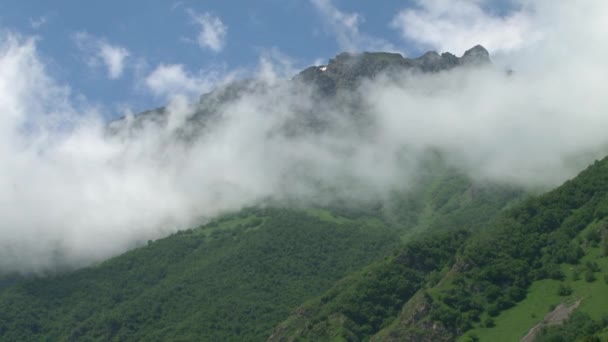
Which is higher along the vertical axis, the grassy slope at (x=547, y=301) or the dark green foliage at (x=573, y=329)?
the grassy slope at (x=547, y=301)

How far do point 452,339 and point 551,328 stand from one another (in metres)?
23.5

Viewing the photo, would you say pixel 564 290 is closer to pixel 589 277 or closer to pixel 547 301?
pixel 547 301

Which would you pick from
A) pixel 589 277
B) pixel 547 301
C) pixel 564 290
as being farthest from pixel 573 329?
pixel 547 301

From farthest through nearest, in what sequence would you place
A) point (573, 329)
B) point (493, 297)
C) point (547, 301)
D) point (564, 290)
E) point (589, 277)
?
point (493, 297) < point (547, 301) < point (564, 290) < point (589, 277) < point (573, 329)

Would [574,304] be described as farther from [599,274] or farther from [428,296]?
[428,296]

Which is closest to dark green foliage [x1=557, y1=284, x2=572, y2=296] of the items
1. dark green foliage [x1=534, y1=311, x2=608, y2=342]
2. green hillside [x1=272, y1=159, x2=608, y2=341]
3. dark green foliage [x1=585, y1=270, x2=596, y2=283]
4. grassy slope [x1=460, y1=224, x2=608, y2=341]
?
green hillside [x1=272, y1=159, x2=608, y2=341]

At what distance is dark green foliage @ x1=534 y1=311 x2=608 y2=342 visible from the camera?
15738 centimetres

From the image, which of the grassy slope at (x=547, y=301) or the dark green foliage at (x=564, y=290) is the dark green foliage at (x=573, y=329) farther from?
the dark green foliage at (x=564, y=290)

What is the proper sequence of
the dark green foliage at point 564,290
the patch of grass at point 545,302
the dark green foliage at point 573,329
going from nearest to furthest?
the dark green foliage at point 573,329 → the patch of grass at point 545,302 → the dark green foliage at point 564,290

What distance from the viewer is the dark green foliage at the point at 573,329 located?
15738 centimetres

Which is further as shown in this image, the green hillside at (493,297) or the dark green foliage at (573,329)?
the green hillside at (493,297)

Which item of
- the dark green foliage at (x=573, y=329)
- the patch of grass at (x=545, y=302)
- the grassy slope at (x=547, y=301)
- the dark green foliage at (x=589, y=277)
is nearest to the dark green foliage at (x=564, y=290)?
the patch of grass at (x=545, y=302)

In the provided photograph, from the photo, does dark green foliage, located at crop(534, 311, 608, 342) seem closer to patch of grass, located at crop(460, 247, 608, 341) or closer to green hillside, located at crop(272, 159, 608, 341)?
patch of grass, located at crop(460, 247, 608, 341)

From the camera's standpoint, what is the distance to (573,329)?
6309 inches
